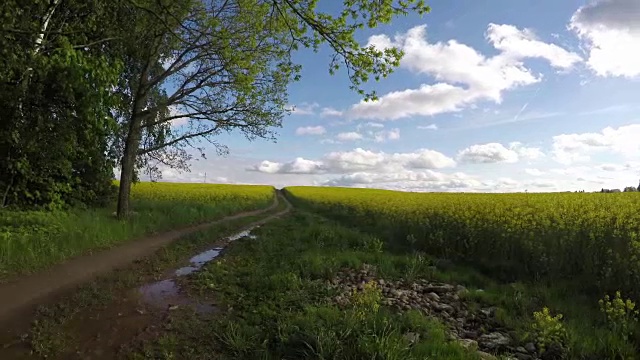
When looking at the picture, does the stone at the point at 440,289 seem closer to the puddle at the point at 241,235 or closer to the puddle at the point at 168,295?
the puddle at the point at 168,295

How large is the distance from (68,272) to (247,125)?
1298 cm

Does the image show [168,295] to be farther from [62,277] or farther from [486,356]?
[486,356]

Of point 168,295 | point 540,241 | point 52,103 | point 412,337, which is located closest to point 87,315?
point 168,295

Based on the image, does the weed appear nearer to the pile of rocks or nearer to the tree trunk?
the pile of rocks

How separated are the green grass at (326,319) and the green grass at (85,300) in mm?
1224

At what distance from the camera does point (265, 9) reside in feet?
40.5

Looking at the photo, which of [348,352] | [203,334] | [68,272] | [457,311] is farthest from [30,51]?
[457,311]

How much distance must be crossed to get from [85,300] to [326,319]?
476 cm

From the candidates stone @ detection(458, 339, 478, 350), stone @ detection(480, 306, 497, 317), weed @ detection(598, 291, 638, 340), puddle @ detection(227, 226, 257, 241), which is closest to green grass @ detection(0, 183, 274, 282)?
puddle @ detection(227, 226, 257, 241)

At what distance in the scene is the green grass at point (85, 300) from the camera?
6.00m

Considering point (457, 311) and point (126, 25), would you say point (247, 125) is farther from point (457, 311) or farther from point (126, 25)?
point (457, 311)

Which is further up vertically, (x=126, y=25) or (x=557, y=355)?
(x=126, y=25)

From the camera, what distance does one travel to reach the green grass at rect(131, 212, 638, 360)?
550 cm

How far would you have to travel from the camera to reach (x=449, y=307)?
8078 millimetres
